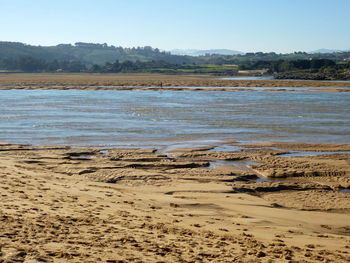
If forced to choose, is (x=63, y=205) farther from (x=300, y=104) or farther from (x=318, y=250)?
(x=300, y=104)

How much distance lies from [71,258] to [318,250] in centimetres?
428

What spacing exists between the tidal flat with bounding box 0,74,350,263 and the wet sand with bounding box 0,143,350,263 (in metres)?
0.03

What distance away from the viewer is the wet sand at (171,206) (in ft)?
27.3

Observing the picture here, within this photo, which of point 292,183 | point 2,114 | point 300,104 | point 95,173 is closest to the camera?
point 292,183

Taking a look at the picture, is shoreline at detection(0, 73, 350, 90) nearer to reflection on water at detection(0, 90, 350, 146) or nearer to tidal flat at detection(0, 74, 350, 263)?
reflection on water at detection(0, 90, 350, 146)

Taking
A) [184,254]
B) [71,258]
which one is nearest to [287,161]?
[184,254]

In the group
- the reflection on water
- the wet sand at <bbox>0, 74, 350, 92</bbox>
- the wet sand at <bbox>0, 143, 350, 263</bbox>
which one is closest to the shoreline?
the wet sand at <bbox>0, 74, 350, 92</bbox>

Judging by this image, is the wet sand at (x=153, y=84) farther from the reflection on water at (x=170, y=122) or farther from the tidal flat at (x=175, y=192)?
the tidal flat at (x=175, y=192)

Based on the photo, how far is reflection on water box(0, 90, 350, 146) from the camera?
25516 millimetres

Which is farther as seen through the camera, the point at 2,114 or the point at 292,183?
the point at 2,114

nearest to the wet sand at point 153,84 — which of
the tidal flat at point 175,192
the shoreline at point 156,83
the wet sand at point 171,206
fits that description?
the shoreline at point 156,83

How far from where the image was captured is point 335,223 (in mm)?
11562

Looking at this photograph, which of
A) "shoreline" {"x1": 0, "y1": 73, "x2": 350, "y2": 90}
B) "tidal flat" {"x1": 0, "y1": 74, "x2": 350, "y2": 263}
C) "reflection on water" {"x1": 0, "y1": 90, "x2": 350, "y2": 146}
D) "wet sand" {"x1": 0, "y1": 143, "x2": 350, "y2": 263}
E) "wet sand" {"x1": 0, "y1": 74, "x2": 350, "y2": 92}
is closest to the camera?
"wet sand" {"x1": 0, "y1": 143, "x2": 350, "y2": 263}

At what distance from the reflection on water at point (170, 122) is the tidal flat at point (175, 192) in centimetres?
16
